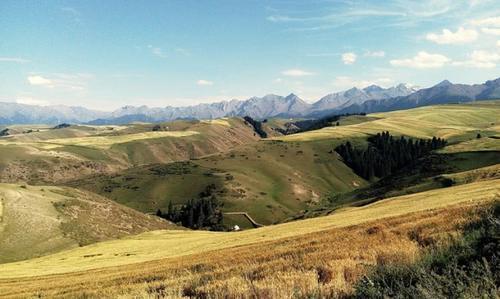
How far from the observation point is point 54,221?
10906cm

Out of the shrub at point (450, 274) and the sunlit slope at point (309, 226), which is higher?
the shrub at point (450, 274)

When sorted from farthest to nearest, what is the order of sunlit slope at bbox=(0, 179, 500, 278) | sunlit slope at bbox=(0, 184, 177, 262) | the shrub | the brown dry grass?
1. sunlit slope at bbox=(0, 184, 177, 262)
2. sunlit slope at bbox=(0, 179, 500, 278)
3. the brown dry grass
4. the shrub

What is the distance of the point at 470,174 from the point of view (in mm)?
84125

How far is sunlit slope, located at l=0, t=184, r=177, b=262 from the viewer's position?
318ft

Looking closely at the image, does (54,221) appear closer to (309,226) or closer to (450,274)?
(309,226)

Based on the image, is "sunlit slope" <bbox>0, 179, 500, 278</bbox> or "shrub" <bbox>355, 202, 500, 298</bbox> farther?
"sunlit slope" <bbox>0, 179, 500, 278</bbox>

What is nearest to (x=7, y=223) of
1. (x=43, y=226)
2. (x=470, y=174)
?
(x=43, y=226)

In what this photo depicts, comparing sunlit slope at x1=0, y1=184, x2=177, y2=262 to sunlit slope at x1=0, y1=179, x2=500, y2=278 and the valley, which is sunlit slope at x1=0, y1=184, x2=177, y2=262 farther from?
sunlit slope at x1=0, y1=179, x2=500, y2=278

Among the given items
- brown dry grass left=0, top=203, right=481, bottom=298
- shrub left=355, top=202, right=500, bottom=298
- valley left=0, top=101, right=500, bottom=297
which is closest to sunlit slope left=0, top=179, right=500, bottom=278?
valley left=0, top=101, right=500, bottom=297

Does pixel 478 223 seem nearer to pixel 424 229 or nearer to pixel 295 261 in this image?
pixel 424 229

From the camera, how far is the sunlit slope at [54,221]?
96875mm

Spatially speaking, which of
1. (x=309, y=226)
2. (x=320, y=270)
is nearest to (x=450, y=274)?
(x=320, y=270)

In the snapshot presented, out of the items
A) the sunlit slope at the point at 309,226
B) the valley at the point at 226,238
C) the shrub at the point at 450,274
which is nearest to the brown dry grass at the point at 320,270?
the valley at the point at 226,238

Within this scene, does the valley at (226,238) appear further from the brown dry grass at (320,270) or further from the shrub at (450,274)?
the shrub at (450,274)
